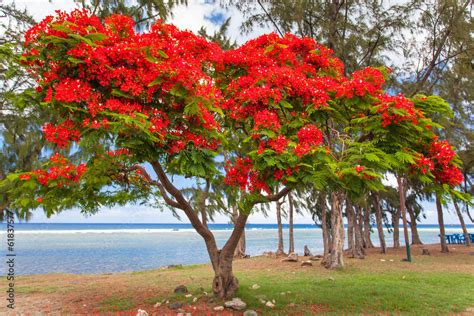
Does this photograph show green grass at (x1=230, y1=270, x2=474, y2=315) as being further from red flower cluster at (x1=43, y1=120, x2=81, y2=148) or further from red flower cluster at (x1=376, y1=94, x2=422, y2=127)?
red flower cluster at (x1=43, y1=120, x2=81, y2=148)

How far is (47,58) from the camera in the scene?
632 cm

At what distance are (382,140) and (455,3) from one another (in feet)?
34.7

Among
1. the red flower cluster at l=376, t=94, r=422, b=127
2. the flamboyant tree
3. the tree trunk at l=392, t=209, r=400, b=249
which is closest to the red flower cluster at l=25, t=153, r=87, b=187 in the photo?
the flamboyant tree

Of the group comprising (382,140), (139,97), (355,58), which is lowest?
(382,140)

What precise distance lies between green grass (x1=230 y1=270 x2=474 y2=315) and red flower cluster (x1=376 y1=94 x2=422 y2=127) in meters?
4.51

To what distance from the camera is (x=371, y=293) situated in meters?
10.1

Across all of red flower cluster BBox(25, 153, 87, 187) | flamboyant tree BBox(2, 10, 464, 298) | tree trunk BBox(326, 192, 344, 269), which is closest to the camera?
flamboyant tree BBox(2, 10, 464, 298)

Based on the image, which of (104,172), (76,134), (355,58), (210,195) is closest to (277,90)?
(76,134)

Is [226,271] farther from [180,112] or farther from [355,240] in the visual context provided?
[355,240]

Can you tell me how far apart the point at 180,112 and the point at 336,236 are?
11.3 m

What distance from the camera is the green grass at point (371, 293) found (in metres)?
8.73

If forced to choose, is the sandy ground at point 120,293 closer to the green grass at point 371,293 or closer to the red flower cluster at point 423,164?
the green grass at point 371,293

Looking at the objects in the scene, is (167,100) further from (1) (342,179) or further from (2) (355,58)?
(2) (355,58)

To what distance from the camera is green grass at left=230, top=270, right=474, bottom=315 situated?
28.6ft
